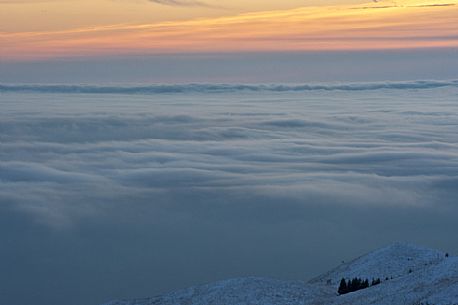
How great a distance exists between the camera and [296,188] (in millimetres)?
123312

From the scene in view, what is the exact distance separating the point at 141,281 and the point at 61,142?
12704 cm

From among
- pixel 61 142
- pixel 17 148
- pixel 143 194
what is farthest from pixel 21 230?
pixel 61 142

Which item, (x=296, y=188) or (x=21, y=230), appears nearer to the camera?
(x=21, y=230)

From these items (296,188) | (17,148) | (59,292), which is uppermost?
(17,148)

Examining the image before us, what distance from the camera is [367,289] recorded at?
2828 centimetres

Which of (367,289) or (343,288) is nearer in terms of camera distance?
(367,289)

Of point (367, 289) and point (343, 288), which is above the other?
point (367, 289)

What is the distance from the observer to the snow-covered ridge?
25391 mm

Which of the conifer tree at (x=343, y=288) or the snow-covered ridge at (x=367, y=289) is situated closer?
the snow-covered ridge at (x=367, y=289)

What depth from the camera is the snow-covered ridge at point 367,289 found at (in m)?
25.4

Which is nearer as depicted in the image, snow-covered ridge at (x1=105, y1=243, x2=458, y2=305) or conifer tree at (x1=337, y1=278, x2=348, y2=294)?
snow-covered ridge at (x1=105, y1=243, x2=458, y2=305)

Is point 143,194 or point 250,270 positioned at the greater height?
point 143,194

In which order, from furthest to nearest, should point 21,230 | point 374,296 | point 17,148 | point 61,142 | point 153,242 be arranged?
point 61,142
point 17,148
point 21,230
point 153,242
point 374,296

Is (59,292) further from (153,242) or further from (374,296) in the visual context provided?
(374,296)
